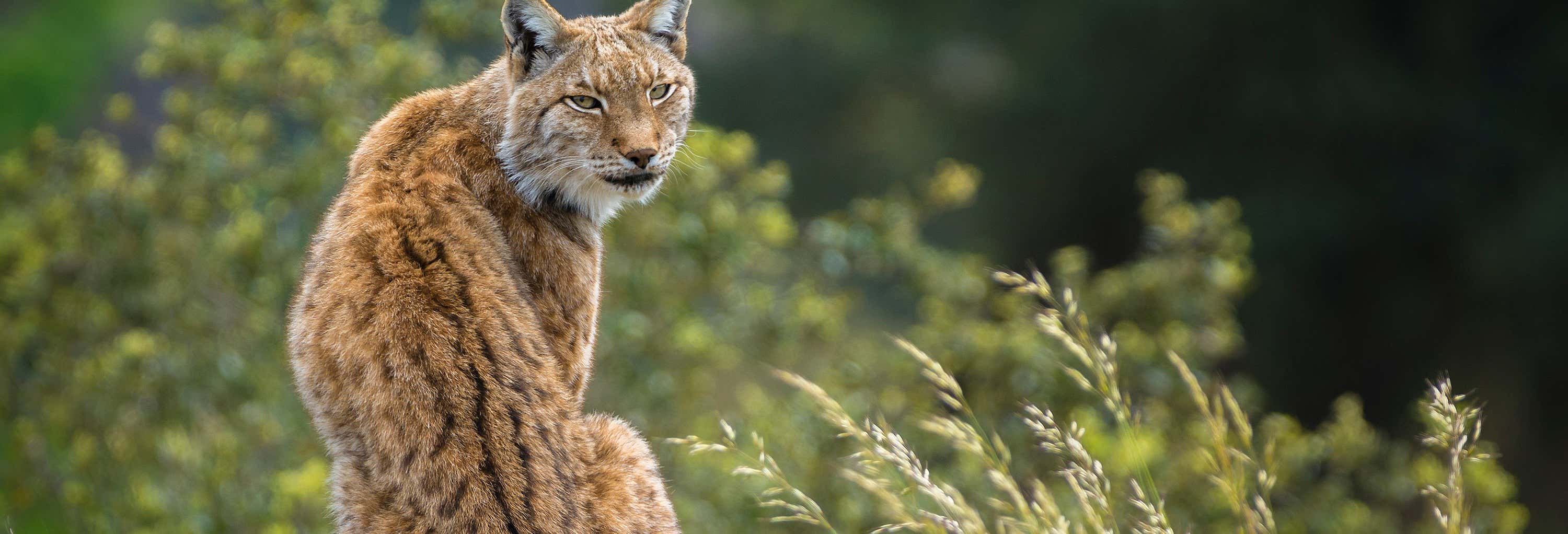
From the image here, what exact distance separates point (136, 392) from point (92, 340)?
636 mm

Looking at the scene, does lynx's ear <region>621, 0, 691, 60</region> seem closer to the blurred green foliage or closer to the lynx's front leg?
the lynx's front leg

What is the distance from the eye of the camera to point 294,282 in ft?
20.7

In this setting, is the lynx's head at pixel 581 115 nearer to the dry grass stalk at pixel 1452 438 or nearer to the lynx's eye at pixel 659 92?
the lynx's eye at pixel 659 92

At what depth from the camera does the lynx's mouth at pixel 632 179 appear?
375 centimetres

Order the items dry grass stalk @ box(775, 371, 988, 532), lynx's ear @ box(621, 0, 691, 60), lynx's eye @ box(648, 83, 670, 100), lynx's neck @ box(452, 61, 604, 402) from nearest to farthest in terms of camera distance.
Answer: dry grass stalk @ box(775, 371, 988, 532), lynx's neck @ box(452, 61, 604, 402), lynx's eye @ box(648, 83, 670, 100), lynx's ear @ box(621, 0, 691, 60)

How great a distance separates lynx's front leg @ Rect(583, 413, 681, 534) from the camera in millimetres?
3000

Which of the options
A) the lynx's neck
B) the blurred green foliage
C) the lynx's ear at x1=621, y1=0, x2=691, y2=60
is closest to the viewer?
the lynx's neck

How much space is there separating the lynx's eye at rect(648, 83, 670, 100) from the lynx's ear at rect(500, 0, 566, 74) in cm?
30

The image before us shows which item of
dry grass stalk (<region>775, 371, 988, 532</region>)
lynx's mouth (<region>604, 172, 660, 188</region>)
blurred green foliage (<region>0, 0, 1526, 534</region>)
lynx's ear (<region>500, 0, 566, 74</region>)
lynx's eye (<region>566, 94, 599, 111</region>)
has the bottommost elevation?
blurred green foliage (<region>0, 0, 1526, 534</region>)

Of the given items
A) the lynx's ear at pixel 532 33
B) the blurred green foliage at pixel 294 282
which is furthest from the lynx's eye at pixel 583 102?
the blurred green foliage at pixel 294 282

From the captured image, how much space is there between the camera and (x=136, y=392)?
6699mm

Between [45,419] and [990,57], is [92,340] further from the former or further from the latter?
[990,57]

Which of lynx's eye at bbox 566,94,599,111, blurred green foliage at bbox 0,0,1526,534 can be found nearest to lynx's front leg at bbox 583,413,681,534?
lynx's eye at bbox 566,94,599,111

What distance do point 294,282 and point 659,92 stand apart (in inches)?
125
